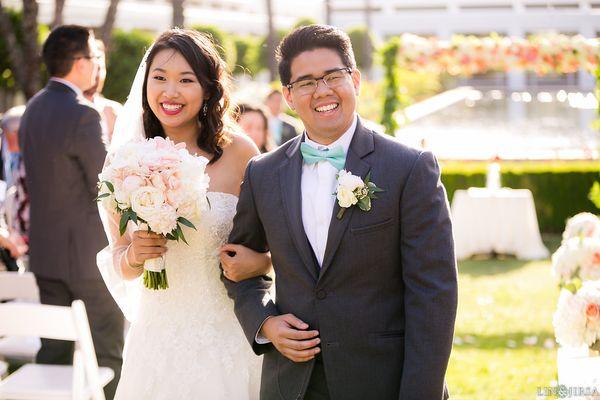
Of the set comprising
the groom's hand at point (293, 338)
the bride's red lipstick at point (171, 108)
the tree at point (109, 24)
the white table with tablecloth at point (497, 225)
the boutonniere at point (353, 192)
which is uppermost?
the tree at point (109, 24)

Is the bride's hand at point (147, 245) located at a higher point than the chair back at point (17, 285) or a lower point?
higher

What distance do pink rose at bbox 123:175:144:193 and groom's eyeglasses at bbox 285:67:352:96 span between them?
71 cm

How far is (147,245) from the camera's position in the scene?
3277mm

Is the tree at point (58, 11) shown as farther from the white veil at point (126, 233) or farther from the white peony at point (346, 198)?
the white peony at point (346, 198)

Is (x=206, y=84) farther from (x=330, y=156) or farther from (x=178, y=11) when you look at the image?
(x=178, y=11)

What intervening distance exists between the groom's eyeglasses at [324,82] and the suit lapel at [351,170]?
0.56 ft

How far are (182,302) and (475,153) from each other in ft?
76.6

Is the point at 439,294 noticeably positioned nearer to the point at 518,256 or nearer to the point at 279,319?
the point at 279,319

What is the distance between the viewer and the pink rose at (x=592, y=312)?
3.73 m

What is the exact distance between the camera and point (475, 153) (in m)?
26.2

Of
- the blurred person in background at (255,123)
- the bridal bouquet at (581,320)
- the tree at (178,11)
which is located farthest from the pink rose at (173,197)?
the tree at (178,11)

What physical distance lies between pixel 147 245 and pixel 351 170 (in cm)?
92

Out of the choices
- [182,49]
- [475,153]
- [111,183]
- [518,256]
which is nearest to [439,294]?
[111,183]

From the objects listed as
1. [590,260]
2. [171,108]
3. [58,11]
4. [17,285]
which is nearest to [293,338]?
[171,108]
